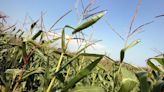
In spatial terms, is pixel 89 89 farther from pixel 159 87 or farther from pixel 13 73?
pixel 13 73

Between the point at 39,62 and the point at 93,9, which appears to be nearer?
the point at 93,9

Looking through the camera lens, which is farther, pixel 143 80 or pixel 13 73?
pixel 13 73

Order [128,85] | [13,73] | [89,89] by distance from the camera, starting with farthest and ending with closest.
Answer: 1. [13,73]
2. [89,89]
3. [128,85]

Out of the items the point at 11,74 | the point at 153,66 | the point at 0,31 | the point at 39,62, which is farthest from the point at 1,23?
the point at 153,66

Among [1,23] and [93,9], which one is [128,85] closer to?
[93,9]

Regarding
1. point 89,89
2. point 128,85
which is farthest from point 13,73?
point 128,85

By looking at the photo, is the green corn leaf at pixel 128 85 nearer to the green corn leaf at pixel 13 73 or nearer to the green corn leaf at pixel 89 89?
the green corn leaf at pixel 89 89

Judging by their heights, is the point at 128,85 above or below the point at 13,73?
below

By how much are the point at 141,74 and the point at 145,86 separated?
0.06 meters

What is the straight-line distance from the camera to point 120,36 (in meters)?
1.80

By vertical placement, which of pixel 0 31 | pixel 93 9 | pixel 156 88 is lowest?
pixel 156 88

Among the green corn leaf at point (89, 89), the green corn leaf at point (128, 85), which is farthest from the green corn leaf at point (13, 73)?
the green corn leaf at point (128, 85)

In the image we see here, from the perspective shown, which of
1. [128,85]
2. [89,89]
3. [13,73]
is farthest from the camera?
[13,73]

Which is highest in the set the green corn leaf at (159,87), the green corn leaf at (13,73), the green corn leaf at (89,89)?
the green corn leaf at (13,73)
